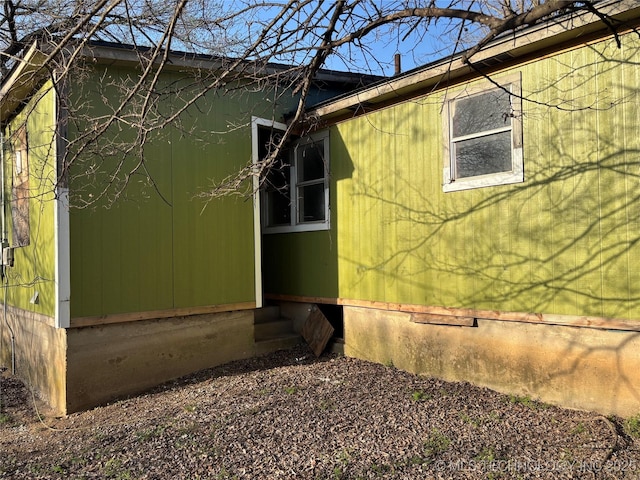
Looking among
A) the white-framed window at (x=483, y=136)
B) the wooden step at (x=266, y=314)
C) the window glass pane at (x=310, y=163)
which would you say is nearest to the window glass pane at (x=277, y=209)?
the window glass pane at (x=310, y=163)

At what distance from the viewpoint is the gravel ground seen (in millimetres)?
3682

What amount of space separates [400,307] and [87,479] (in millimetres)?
3694

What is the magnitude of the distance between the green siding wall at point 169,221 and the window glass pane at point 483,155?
2505 mm

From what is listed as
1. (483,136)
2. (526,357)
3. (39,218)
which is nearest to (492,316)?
(526,357)

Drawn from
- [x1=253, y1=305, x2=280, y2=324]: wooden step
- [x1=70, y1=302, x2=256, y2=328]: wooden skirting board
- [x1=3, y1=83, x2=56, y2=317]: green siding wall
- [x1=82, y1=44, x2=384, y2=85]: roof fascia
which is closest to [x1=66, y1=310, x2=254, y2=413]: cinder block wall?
[x1=70, y1=302, x2=256, y2=328]: wooden skirting board

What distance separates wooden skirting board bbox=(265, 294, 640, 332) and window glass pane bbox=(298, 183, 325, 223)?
3.94 feet

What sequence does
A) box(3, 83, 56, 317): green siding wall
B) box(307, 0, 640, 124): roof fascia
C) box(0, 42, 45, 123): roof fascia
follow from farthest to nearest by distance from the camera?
box(3, 83, 56, 317): green siding wall, box(0, 42, 45, 123): roof fascia, box(307, 0, 640, 124): roof fascia

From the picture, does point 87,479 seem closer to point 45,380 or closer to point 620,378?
point 45,380

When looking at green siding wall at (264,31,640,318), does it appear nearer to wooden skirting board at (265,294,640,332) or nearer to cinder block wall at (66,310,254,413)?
wooden skirting board at (265,294,640,332)

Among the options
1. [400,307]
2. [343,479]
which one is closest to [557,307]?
[400,307]

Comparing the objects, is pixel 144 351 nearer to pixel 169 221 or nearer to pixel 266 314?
pixel 169 221

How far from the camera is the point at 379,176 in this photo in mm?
6477

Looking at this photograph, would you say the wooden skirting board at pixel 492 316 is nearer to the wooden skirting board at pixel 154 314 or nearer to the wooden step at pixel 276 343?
the wooden step at pixel 276 343

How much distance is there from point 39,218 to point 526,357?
590 centimetres
